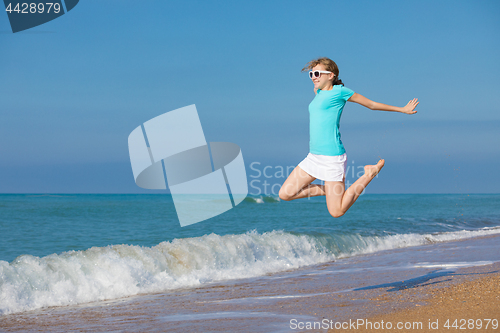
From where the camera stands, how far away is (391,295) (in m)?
5.94

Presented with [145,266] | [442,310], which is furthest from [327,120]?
[145,266]

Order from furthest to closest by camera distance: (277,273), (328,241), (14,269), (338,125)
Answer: (328,241) → (277,273) → (14,269) → (338,125)

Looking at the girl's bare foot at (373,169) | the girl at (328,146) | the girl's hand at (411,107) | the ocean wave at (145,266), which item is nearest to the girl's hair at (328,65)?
the girl at (328,146)

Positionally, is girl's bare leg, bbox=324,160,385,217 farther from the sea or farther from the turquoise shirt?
the sea

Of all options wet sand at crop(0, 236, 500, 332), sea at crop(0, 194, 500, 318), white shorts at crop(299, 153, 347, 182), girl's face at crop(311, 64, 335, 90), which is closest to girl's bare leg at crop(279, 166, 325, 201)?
white shorts at crop(299, 153, 347, 182)

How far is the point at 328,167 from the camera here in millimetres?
5020

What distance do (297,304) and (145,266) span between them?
4.67 m

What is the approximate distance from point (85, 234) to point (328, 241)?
32.3 ft

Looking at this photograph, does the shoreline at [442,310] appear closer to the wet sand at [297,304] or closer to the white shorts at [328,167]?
the wet sand at [297,304]

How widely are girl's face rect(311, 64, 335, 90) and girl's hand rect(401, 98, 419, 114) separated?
88 centimetres

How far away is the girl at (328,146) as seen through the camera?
4.85m

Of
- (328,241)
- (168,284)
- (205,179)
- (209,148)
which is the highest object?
(209,148)

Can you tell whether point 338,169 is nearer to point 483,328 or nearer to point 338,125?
point 338,125

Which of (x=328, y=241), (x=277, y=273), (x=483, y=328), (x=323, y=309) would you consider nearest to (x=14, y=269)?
(x=277, y=273)
